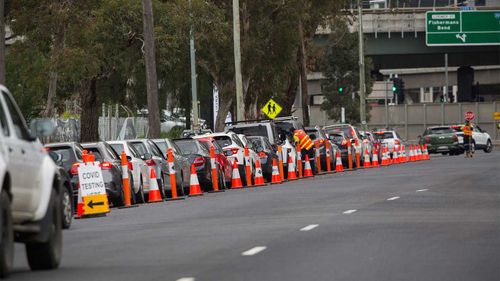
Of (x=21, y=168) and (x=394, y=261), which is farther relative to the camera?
(x=394, y=261)

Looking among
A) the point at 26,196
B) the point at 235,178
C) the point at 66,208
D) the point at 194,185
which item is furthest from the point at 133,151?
the point at 26,196

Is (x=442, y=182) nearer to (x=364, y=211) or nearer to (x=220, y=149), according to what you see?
(x=220, y=149)

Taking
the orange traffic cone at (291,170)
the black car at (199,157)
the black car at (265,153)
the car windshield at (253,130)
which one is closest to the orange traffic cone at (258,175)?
the black car at (265,153)

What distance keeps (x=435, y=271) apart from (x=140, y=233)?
6544 millimetres

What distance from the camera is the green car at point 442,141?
67.1 meters

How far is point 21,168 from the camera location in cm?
1257

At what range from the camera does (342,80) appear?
106 metres

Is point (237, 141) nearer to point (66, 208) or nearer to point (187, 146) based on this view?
point (187, 146)

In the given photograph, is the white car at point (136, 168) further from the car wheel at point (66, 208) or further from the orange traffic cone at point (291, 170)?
the orange traffic cone at point (291, 170)

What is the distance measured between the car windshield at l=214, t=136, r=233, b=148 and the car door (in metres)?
23.8

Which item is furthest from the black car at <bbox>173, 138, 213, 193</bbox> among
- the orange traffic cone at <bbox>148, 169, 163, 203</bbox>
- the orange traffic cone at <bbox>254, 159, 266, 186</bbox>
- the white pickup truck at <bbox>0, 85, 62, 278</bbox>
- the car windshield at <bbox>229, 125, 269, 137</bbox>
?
the white pickup truck at <bbox>0, 85, 62, 278</bbox>

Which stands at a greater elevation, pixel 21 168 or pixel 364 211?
pixel 21 168

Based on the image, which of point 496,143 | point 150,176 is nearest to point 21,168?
point 150,176

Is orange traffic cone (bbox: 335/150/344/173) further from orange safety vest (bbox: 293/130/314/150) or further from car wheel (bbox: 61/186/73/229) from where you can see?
car wheel (bbox: 61/186/73/229)
